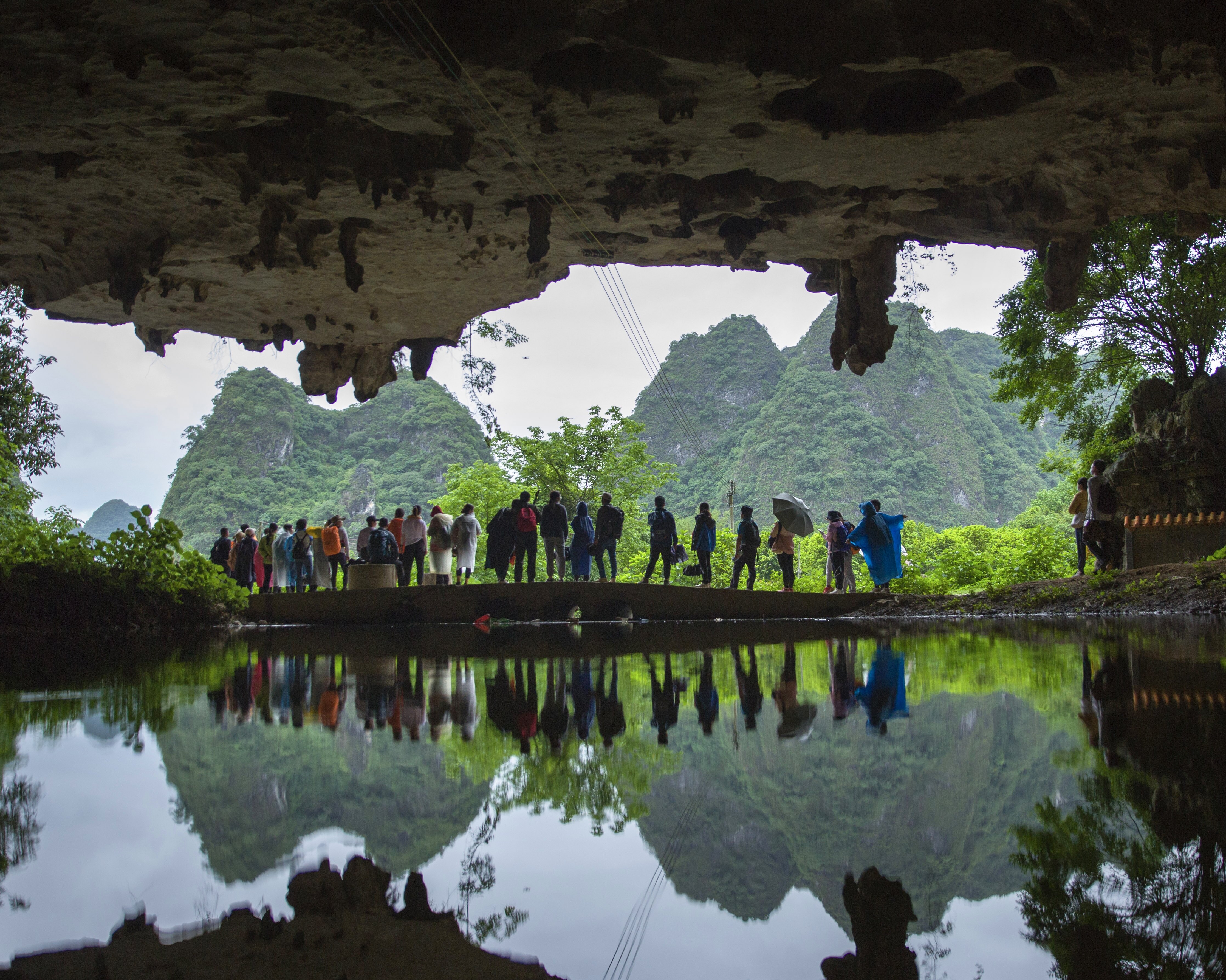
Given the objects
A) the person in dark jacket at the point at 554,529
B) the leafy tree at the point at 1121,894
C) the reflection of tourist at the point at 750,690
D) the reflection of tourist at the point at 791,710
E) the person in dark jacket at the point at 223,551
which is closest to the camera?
the leafy tree at the point at 1121,894

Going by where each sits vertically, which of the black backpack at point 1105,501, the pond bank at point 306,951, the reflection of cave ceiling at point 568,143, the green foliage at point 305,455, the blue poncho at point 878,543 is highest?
the green foliage at point 305,455

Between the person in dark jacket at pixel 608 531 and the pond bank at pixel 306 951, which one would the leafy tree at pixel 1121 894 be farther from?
the person in dark jacket at pixel 608 531

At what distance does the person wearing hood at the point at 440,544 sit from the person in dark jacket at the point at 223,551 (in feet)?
14.5

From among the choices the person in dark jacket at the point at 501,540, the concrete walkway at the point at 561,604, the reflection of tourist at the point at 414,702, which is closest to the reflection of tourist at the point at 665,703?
the reflection of tourist at the point at 414,702

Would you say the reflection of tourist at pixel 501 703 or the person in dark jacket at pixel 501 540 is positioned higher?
the person in dark jacket at pixel 501 540

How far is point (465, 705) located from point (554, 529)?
10.0m

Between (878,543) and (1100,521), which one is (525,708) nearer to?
(878,543)

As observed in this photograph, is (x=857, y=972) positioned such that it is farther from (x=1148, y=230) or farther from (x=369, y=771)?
(x=1148, y=230)

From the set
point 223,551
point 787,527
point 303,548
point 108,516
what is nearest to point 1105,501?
point 787,527

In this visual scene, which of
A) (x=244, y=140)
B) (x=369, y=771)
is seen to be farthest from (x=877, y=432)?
(x=369, y=771)

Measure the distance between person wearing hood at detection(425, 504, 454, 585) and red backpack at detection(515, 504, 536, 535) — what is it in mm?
1702

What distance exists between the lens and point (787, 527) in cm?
1336

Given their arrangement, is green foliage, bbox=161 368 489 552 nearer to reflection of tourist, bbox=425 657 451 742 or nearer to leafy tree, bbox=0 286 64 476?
leafy tree, bbox=0 286 64 476

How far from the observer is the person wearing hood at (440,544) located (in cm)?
1490
